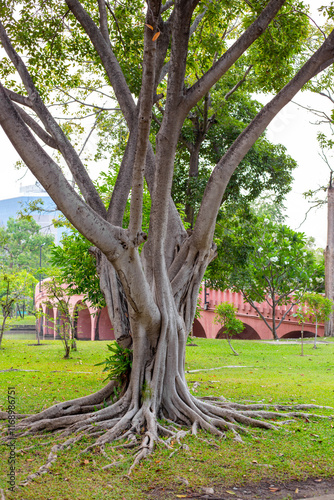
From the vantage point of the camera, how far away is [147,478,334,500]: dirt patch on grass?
10.4ft

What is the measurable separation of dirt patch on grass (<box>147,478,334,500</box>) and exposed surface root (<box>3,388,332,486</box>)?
653mm

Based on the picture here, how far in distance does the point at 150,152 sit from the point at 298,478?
4173mm

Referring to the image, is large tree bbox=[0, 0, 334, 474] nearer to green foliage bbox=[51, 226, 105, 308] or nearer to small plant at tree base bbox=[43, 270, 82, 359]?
green foliage bbox=[51, 226, 105, 308]

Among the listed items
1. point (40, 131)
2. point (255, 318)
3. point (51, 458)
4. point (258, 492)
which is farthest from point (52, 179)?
point (255, 318)

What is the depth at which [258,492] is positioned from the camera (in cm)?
328

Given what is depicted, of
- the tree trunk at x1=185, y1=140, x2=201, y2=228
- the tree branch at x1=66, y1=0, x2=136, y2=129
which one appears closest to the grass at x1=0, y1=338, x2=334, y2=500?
the tree branch at x1=66, y1=0, x2=136, y2=129

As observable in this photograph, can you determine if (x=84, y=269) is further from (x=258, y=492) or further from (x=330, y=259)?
(x=330, y=259)

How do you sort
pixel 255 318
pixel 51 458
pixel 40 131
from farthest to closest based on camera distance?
pixel 255 318, pixel 40 131, pixel 51 458

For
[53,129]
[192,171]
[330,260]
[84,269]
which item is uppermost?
[192,171]

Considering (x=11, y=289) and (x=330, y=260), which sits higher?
(x=330, y=260)

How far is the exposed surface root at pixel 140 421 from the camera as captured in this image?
4.20 meters

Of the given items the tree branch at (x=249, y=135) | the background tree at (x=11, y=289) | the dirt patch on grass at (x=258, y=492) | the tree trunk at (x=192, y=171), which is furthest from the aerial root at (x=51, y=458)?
the background tree at (x=11, y=289)

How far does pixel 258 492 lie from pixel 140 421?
5.22ft

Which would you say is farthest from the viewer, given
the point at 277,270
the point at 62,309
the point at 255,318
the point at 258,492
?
the point at 255,318
